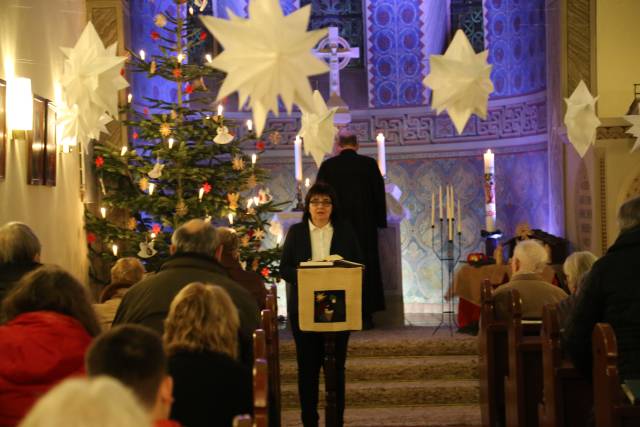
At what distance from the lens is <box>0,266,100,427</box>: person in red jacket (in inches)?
133

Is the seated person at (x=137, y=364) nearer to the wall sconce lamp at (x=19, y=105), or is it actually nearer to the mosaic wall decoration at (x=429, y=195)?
the wall sconce lamp at (x=19, y=105)

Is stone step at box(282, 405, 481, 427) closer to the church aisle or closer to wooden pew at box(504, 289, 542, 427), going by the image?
the church aisle

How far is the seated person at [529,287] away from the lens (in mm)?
6246

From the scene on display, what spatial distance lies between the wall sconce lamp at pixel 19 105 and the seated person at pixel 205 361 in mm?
3331

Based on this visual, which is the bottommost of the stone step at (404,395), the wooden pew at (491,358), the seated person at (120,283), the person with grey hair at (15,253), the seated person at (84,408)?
the stone step at (404,395)

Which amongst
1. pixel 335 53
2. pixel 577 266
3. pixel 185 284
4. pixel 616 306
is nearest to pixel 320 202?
pixel 577 266

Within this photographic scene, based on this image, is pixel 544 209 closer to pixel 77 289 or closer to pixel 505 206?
pixel 505 206

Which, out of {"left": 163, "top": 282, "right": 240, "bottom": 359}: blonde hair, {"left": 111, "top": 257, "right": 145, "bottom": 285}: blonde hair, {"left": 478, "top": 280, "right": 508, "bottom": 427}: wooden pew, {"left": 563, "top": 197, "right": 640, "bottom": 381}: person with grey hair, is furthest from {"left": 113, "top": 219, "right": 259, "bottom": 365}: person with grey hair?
{"left": 478, "top": 280, "right": 508, "bottom": 427}: wooden pew

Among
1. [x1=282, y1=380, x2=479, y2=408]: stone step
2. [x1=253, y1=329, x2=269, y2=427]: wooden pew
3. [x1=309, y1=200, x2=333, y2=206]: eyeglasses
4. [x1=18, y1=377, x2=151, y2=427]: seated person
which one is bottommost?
[x1=282, y1=380, x2=479, y2=408]: stone step

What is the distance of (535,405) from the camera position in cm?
573

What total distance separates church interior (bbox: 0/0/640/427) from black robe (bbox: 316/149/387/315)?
1.72 feet

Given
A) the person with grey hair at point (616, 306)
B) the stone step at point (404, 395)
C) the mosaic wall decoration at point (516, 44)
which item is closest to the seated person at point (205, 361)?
the person with grey hair at point (616, 306)

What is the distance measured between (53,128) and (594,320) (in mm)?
4985

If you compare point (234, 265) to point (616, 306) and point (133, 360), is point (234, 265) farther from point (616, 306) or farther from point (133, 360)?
point (133, 360)
